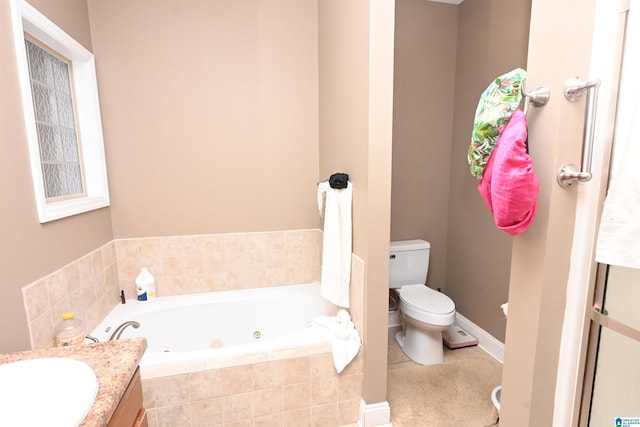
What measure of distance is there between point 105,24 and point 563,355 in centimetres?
287

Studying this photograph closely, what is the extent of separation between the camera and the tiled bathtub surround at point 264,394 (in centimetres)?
145

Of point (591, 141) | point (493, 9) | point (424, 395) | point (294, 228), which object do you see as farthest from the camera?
point (294, 228)

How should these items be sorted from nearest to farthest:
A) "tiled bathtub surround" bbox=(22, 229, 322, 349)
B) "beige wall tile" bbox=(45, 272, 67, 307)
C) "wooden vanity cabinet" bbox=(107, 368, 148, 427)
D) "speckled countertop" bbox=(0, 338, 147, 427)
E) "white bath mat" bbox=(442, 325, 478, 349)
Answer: "speckled countertop" bbox=(0, 338, 147, 427) → "wooden vanity cabinet" bbox=(107, 368, 148, 427) → "beige wall tile" bbox=(45, 272, 67, 307) → "tiled bathtub surround" bbox=(22, 229, 322, 349) → "white bath mat" bbox=(442, 325, 478, 349)

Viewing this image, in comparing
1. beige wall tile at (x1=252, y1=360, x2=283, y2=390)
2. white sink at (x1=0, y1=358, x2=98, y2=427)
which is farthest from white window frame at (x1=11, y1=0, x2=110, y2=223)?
beige wall tile at (x1=252, y1=360, x2=283, y2=390)

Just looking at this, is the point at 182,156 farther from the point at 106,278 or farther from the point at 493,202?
the point at 493,202

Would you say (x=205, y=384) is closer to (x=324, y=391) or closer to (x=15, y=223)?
(x=324, y=391)

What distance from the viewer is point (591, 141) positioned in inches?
32.5

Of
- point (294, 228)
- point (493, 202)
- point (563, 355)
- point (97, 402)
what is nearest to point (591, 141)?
point (493, 202)

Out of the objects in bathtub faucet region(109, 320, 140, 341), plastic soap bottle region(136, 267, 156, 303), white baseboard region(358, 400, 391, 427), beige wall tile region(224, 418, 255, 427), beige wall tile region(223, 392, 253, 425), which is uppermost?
plastic soap bottle region(136, 267, 156, 303)

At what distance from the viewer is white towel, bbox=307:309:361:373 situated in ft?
5.22

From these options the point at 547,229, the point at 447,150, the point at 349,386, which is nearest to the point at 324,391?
the point at 349,386

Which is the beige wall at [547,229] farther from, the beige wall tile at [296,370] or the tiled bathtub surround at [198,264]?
the tiled bathtub surround at [198,264]

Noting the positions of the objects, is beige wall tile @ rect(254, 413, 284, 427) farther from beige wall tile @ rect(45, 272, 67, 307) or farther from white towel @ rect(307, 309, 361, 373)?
beige wall tile @ rect(45, 272, 67, 307)

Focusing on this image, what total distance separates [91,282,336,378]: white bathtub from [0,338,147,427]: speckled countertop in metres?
0.96
